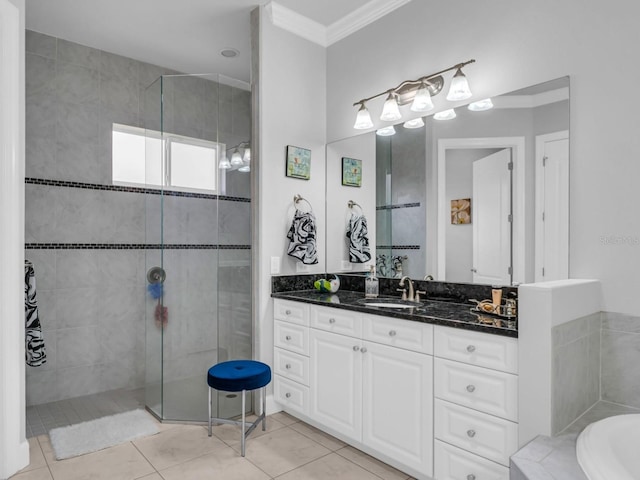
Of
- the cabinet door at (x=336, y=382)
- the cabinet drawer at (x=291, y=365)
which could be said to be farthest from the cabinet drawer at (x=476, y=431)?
the cabinet drawer at (x=291, y=365)

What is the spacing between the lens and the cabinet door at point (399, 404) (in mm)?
2041

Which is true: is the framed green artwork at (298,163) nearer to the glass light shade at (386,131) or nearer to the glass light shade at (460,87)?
the glass light shade at (386,131)

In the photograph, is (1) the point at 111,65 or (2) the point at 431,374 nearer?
(2) the point at 431,374

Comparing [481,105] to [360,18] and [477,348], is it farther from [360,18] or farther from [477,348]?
[477,348]

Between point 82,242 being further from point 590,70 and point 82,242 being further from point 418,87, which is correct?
point 590,70

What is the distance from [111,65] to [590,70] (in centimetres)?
352

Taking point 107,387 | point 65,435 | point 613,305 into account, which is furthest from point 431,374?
point 107,387

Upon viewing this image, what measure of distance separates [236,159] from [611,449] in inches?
102

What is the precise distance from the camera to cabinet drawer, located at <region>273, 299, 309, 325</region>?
2.79 metres

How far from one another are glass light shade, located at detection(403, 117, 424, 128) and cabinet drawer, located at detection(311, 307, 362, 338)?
1.31 meters

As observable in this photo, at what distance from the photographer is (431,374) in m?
2.02

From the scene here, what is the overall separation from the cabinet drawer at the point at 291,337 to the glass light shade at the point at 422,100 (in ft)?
5.28

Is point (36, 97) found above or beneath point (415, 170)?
above
